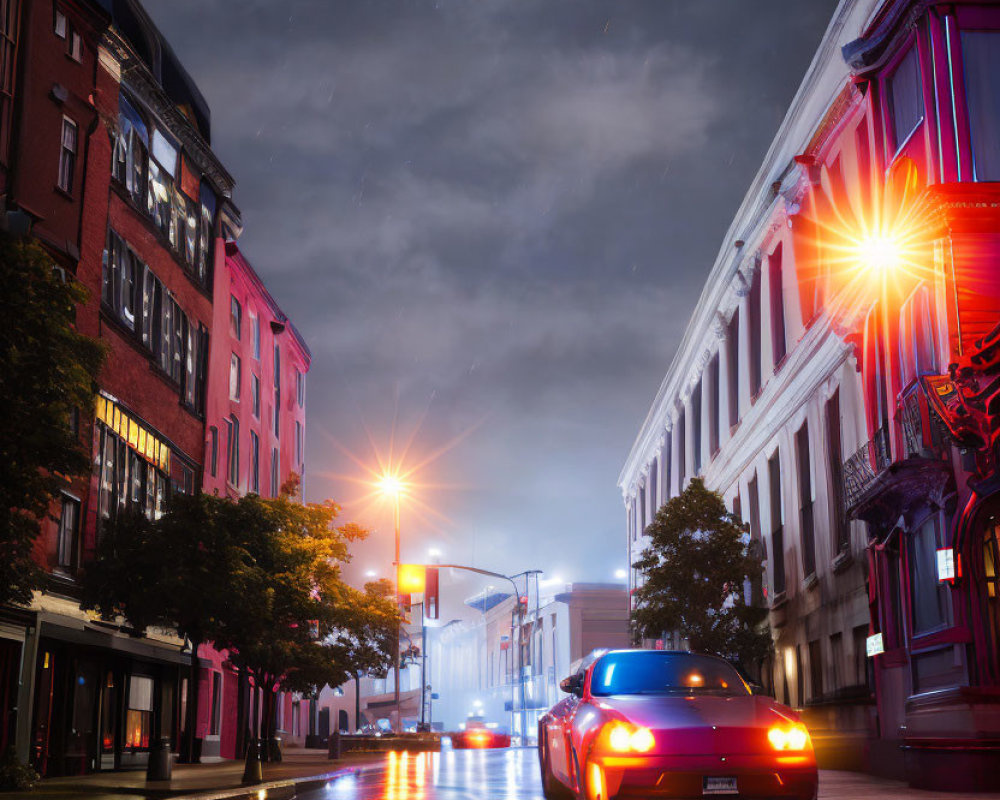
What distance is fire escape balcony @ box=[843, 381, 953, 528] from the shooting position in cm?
2008

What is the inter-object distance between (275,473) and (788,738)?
42.9m

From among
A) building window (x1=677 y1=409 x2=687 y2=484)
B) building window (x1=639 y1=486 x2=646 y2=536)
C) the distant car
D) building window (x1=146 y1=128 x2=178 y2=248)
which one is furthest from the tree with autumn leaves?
building window (x1=639 y1=486 x2=646 y2=536)

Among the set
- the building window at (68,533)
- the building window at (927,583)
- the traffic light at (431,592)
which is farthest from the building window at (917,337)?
the traffic light at (431,592)

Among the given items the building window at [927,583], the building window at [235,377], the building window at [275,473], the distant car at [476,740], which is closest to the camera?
the building window at [927,583]

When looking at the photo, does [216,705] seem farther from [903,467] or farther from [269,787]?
[903,467]

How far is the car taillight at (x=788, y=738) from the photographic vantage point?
10.1 meters

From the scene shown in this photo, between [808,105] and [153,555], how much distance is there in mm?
20033

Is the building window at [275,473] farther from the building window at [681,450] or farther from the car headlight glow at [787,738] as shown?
the car headlight glow at [787,738]

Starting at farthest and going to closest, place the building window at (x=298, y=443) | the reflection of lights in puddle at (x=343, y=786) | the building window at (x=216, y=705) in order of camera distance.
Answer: the building window at (x=298, y=443)
the building window at (x=216, y=705)
the reflection of lights in puddle at (x=343, y=786)

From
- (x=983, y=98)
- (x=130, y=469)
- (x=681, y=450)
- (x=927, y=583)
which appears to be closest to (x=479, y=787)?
(x=927, y=583)

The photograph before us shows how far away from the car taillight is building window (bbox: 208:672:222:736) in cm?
3140

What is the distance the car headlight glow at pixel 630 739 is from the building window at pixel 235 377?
3426 centimetres

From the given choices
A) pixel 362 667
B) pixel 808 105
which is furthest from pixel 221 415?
pixel 808 105

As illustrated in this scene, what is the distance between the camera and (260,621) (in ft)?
77.4
